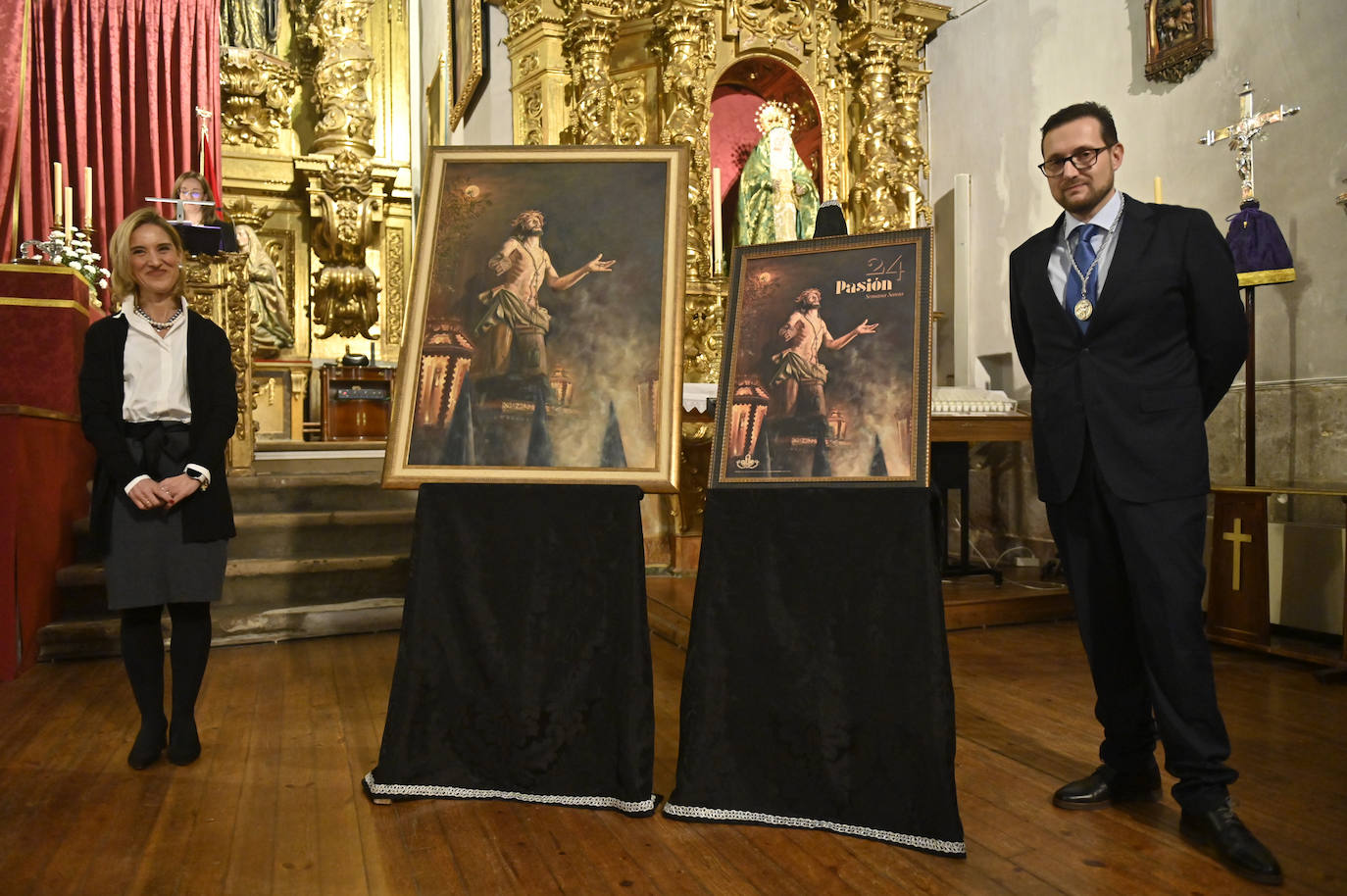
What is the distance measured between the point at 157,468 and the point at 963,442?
12.6ft

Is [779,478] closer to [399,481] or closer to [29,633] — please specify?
[399,481]

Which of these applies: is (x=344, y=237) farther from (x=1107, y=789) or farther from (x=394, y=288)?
(x=1107, y=789)

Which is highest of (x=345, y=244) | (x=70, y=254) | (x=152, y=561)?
(x=345, y=244)

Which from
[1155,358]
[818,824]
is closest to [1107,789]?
[818,824]

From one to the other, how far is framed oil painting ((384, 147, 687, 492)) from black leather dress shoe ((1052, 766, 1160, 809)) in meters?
1.23

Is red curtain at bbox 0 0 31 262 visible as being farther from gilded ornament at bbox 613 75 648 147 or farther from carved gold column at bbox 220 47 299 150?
gilded ornament at bbox 613 75 648 147

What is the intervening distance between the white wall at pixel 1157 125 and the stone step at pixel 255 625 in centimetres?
364

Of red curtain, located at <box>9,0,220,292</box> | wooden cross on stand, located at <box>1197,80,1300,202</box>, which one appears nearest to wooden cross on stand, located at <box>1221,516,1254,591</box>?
wooden cross on stand, located at <box>1197,80,1300,202</box>

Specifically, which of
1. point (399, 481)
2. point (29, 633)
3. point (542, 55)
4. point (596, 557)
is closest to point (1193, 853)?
point (596, 557)

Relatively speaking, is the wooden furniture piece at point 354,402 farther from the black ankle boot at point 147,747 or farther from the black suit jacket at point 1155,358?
the black suit jacket at point 1155,358

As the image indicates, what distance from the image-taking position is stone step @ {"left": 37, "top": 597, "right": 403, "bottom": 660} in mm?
4016

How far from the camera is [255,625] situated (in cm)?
437

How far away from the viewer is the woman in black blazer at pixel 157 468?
268cm

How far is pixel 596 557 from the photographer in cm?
241
